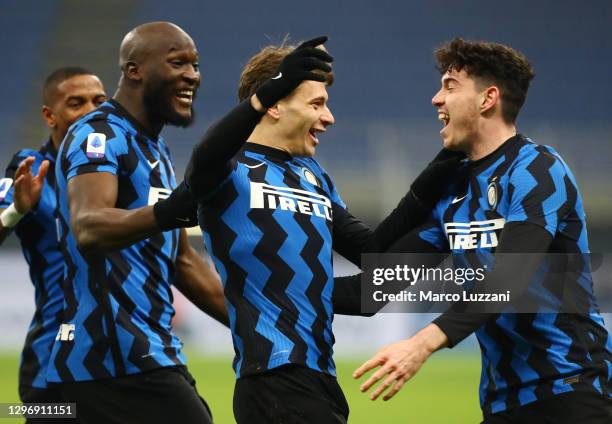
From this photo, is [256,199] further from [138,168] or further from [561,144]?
[561,144]

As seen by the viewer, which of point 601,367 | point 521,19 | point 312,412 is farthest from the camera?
point 521,19

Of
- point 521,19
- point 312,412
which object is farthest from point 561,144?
point 312,412

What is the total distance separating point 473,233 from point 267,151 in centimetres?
94

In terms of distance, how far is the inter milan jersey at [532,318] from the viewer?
3902 millimetres

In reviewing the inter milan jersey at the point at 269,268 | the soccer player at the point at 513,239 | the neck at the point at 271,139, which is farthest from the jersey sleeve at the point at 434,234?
the neck at the point at 271,139

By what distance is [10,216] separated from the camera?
18.1 feet

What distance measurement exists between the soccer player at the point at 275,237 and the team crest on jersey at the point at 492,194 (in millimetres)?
675

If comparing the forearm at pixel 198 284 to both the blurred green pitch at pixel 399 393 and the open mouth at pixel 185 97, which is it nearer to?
the open mouth at pixel 185 97

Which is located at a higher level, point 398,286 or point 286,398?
point 398,286

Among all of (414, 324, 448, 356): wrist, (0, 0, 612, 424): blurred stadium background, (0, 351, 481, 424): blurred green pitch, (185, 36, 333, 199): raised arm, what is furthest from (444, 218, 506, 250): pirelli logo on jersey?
(0, 0, 612, 424): blurred stadium background

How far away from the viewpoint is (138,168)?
4.55 metres

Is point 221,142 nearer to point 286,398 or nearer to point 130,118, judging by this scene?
point 286,398

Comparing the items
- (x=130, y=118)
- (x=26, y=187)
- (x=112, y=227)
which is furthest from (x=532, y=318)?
(x=26, y=187)

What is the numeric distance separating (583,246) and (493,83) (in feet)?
2.79
